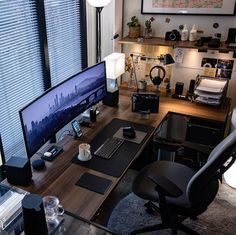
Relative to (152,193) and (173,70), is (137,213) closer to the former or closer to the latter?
(152,193)

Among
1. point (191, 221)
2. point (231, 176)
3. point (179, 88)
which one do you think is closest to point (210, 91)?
point (179, 88)

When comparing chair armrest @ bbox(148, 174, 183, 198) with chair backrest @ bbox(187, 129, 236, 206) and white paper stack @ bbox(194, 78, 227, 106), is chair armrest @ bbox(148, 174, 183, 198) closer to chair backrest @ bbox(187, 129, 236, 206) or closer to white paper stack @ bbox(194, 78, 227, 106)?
chair backrest @ bbox(187, 129, 236, 206)

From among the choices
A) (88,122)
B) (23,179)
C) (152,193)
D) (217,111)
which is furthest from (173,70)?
(23,179)

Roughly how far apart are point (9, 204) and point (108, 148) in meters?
0.79

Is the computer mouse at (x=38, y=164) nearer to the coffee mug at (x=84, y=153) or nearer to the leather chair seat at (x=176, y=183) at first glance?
the coffee mug at (x=84, y=153)

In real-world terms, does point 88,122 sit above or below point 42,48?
below

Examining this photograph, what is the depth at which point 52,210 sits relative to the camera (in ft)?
4.64

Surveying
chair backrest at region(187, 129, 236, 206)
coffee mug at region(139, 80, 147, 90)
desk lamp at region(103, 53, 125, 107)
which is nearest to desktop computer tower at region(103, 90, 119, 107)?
desk lamp at region(103, 53, 125, 107)

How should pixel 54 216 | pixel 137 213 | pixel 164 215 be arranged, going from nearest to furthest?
pixel 54 216
pixel 164 215
pixel 137 213

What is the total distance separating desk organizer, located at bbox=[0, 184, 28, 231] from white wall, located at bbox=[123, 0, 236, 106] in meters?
2.05

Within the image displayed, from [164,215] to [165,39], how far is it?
5.68 feet

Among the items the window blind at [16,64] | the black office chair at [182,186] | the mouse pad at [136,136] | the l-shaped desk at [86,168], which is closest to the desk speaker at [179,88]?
the l-shaped desk at [86,168]

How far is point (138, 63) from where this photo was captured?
121 inches

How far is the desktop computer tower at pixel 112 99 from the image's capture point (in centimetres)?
261
